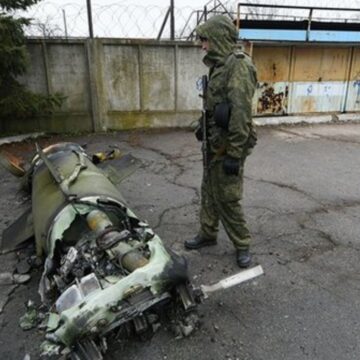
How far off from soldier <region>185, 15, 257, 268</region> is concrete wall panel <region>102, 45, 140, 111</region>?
5660mm

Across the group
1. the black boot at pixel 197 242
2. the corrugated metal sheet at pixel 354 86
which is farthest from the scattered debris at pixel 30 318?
the corrugated metal sheet at pixel 354 86

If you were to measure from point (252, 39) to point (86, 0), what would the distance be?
383 cm

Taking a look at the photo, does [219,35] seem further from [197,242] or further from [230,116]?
[197,242]

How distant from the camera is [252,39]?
8.80 meters

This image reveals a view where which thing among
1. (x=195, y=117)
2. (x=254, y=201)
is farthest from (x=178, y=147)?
(x=254, y=201)

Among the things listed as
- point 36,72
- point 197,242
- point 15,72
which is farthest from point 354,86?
point 197,242

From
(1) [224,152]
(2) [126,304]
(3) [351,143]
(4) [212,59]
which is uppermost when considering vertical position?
(4) [212,59]

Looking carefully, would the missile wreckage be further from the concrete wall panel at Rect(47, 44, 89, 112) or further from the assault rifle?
the concrete wall panel at Rect(47, 44, 89, 112)

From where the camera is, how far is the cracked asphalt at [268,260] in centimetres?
239

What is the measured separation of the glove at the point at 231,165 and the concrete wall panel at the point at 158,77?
20.3 ft

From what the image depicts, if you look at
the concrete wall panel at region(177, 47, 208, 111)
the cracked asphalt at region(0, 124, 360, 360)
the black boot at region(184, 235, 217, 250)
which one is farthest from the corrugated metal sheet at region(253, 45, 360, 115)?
the black boot at region(184, 235, 217, 250)

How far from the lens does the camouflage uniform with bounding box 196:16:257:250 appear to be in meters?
2.84

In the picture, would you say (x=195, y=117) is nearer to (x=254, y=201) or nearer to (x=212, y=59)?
(x=254, y=201)

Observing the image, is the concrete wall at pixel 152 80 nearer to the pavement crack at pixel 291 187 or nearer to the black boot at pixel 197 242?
the pavement crack at pixel 291 187
